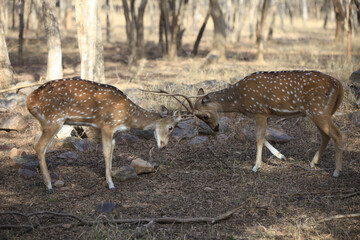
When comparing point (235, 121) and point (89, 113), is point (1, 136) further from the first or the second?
point (235, 121)

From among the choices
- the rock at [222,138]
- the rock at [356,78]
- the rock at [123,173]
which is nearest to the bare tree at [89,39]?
the rock at [222,138]

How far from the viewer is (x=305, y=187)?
6.60 m

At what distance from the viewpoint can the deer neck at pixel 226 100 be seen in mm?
7758

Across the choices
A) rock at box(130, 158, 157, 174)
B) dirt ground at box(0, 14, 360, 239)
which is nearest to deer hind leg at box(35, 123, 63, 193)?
dirt ground at box(0, 14, 360, 239)

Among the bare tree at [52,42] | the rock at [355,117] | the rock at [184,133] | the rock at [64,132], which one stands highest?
the bare tree at [52,42]

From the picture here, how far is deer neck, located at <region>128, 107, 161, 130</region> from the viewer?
6.98 m

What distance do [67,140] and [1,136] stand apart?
1655mm

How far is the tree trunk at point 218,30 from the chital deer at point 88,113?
1169cm

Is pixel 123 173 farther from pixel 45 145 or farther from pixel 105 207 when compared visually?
pixel 45 145

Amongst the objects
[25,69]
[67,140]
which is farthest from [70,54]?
[67,140]

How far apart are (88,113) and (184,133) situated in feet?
9.43

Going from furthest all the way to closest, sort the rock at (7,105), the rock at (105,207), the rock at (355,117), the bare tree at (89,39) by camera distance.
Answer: the rock at (7,105)
the bare tree at (89,39)
the rock at (355,117)
the rock at (105,207)

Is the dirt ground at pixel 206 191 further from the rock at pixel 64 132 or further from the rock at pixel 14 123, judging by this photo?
the rock at pixel 64 132

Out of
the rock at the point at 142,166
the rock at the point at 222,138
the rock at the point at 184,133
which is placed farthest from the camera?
the rock at the point at 184,133
